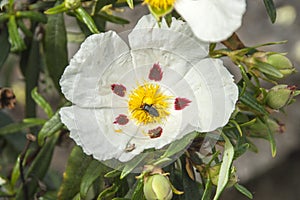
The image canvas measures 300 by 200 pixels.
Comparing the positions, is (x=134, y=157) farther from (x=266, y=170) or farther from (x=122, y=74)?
(x=266, y=170)

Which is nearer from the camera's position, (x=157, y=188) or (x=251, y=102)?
(x=157, y=188)

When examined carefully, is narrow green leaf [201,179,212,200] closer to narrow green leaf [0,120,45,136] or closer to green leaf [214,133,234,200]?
green leaf [214,133,234,200]

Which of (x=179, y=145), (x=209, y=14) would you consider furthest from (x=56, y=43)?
(x=209, y=14)

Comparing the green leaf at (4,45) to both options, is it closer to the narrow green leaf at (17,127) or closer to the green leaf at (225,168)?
the narrow green leaf at (17,127)

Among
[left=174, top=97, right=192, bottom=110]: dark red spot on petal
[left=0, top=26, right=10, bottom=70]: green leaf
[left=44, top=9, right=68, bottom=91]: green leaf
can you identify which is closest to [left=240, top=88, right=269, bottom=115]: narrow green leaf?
[left=174, top=97, right=192, bottom=110]: dark red spot on petal

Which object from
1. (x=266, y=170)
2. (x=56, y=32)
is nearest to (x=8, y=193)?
(x=56, y=32)

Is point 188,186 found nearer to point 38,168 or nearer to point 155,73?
point 155,73

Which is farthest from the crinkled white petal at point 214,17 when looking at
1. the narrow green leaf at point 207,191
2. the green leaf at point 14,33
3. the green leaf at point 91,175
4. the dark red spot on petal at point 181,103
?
the green leaf at point 14,33
